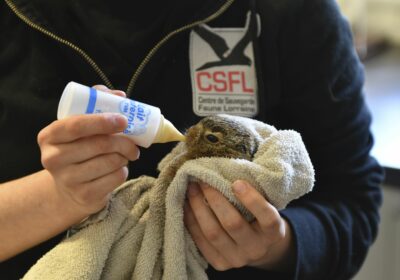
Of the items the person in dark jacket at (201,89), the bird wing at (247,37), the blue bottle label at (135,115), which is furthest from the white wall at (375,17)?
the blue bottle label at (135,115)

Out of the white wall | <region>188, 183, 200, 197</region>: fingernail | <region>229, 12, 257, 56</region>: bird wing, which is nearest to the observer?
<region>188, 183, 200, 197</region>: fingernail

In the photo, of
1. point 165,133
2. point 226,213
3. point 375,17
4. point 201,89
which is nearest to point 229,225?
point 226,213

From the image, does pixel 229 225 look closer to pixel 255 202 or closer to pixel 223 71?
pixel 255 202

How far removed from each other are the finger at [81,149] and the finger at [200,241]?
14 cm

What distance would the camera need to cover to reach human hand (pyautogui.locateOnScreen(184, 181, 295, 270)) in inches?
22.7

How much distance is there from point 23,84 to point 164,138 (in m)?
0.27

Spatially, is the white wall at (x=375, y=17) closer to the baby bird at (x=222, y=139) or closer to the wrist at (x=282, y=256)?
the wrist at (x=282, y=256)

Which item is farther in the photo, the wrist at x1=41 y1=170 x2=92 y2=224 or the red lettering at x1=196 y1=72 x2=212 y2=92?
the red lettering at x1=196 y1=72 x2=212 y2=92

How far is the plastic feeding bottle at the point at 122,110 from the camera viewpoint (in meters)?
0.53

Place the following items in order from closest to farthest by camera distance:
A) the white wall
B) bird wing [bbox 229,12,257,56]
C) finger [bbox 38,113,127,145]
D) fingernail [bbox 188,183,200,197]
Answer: finger [bbox 38,113,127,145] → fingernail [bbox 188,183,200,197] → bird wing [bbox 229,12,257,56] → the white wall

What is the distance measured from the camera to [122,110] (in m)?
0.55

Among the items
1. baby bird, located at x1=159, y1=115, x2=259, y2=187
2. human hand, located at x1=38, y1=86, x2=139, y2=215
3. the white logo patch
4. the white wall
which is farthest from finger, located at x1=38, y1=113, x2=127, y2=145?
the white wall

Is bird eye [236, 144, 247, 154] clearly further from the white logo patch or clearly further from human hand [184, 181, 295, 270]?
the white logo patch

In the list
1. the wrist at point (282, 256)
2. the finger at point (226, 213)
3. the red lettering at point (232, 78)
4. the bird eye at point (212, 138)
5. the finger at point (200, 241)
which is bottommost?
the wrist at point (282, 256)
